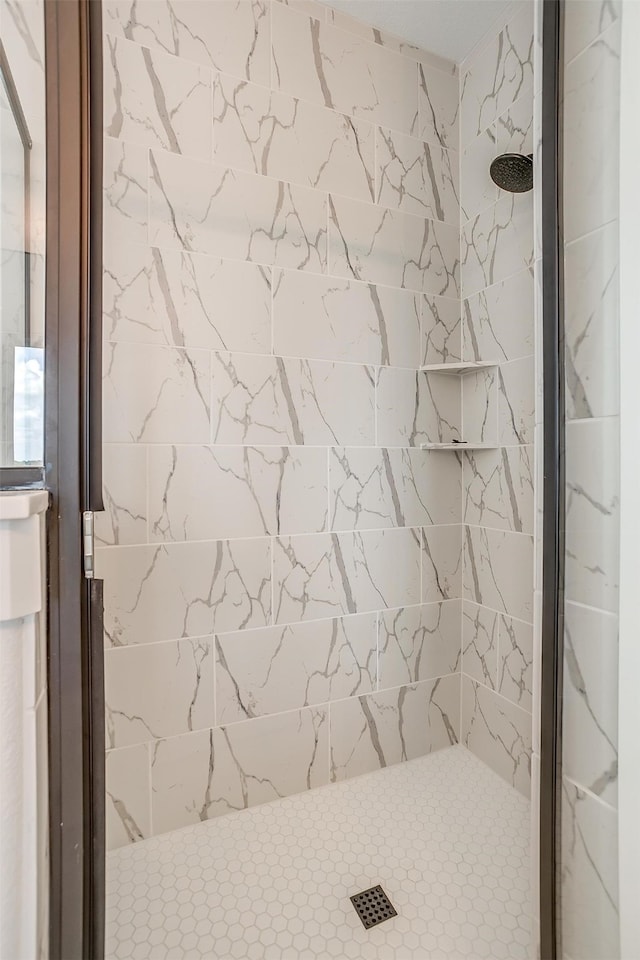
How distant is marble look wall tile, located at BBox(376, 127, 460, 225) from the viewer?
1.52 meters

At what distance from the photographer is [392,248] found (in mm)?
1532

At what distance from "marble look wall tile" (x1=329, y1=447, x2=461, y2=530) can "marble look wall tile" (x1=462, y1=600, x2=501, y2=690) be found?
332mm

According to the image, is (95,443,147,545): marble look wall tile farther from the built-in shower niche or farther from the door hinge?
the built-in shower niche

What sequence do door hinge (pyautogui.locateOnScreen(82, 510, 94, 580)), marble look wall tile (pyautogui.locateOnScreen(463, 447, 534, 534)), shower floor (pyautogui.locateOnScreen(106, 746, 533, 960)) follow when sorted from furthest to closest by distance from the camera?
marble look wall tile (pyautogui.locateOnScreen(463, 447, 534, 534)) → shower floor (pyautogui.locateOnScreen(106, 746, 533, 960)) → door hinge (pyautogui.locateOnScreen(82, 510, 94, 580))

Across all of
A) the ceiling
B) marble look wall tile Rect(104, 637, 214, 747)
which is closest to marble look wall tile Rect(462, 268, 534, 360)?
the ceiling

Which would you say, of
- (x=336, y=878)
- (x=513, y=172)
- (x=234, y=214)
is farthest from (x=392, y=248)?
(x=336, y=878)

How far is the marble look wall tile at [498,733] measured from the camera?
141cm

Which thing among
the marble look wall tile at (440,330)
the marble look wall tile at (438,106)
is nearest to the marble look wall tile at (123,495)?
the marble look wall tile at (440,330)

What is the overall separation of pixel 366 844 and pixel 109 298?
1.59 meters

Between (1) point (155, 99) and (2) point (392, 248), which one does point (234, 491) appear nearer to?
(2) point (392, 248)

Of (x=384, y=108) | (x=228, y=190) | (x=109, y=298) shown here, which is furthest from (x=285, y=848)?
(x=384, y=108)

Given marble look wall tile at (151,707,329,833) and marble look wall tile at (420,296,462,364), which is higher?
marble look wall tile at (420,296,462,364)

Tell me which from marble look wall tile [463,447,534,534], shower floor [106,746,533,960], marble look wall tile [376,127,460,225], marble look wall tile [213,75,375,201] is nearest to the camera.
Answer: shower floor [106,746,533,960]

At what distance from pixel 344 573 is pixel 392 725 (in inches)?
21.9
